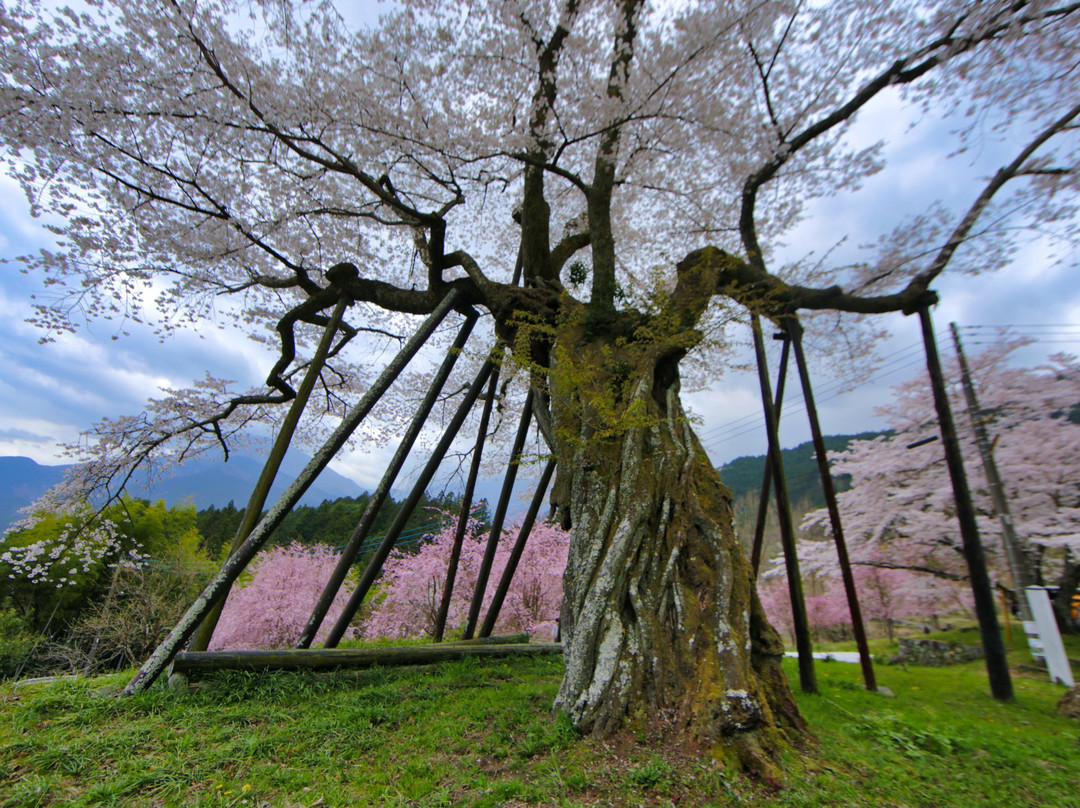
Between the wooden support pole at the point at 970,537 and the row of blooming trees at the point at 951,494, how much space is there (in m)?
3.00

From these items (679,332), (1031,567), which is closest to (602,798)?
(679,332)

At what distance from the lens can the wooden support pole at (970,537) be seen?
16.6ft

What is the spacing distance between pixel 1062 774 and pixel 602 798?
3.03 metres

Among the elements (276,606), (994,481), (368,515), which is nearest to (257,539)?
(368,515)

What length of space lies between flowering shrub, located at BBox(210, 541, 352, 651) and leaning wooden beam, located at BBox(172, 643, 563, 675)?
30.2 ft

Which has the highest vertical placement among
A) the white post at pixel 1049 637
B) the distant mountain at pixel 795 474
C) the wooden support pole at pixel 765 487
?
the distant mountain at pixel 795 474

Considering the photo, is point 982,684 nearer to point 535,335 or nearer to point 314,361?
point 535,335

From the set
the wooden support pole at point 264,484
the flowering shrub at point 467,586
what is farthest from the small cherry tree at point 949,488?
the wooden support pole at point 264,484

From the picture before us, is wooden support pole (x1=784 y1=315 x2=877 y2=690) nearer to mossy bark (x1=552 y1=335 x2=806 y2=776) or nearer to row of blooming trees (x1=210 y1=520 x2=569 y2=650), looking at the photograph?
mossy bark (x1=552 y1=335 x2=806 y2=776)

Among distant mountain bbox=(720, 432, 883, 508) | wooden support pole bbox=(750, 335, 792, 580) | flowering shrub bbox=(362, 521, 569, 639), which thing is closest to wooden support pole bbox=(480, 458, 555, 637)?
wooden support pole bbox=(750, 335, 792, 580)

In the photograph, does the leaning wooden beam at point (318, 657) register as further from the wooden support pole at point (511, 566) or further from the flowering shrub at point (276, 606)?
the flowering shrub at point (276, 606)

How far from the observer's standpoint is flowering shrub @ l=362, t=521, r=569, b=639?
11.3 metres

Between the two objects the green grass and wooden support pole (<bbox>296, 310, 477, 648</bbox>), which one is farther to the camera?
wooden support pole (<bbox>296, 310, 477, 648</bbox>)

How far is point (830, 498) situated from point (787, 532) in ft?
1.92
